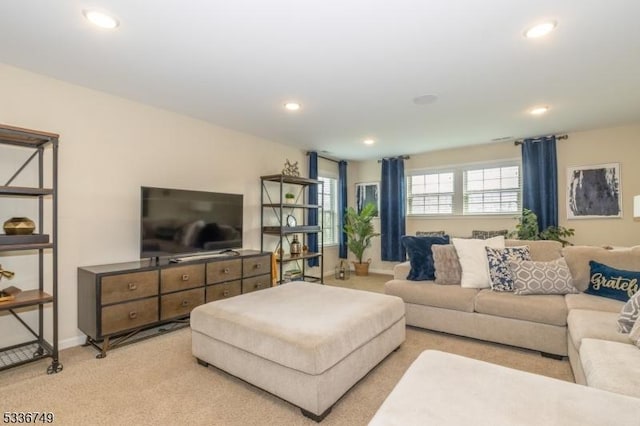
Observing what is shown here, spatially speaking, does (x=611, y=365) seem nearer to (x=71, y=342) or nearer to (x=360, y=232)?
(x=71, y=342)

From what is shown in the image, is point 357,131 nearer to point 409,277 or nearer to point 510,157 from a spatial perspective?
point 409,277

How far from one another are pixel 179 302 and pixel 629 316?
137 inches

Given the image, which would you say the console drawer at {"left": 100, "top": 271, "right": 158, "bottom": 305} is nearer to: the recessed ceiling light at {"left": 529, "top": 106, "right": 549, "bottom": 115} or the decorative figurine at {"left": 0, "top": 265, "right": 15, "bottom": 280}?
the decorative figurine at {"left": 0, "top": 265, "right": 15, "bottom": 280}

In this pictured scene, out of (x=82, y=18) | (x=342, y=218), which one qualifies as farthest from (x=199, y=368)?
(x=342, y=218)

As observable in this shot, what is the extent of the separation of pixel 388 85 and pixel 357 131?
1541 millimetres

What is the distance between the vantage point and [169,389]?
6.98ft

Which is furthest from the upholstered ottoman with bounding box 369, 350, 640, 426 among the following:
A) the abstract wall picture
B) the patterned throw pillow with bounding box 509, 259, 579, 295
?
the abstract wall picture

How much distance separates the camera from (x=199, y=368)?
242cm

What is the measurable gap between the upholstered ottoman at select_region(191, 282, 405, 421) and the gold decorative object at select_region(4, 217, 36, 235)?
137 centimetres

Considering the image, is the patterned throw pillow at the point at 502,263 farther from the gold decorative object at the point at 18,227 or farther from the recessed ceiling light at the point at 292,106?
the gold decorative object at the point at 18,227

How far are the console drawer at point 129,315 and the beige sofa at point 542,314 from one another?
236 centimetres

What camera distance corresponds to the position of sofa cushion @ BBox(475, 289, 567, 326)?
2.57m

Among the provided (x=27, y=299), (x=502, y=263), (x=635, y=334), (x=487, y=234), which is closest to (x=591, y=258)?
(x=502, y=263)

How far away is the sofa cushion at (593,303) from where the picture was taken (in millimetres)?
2451
